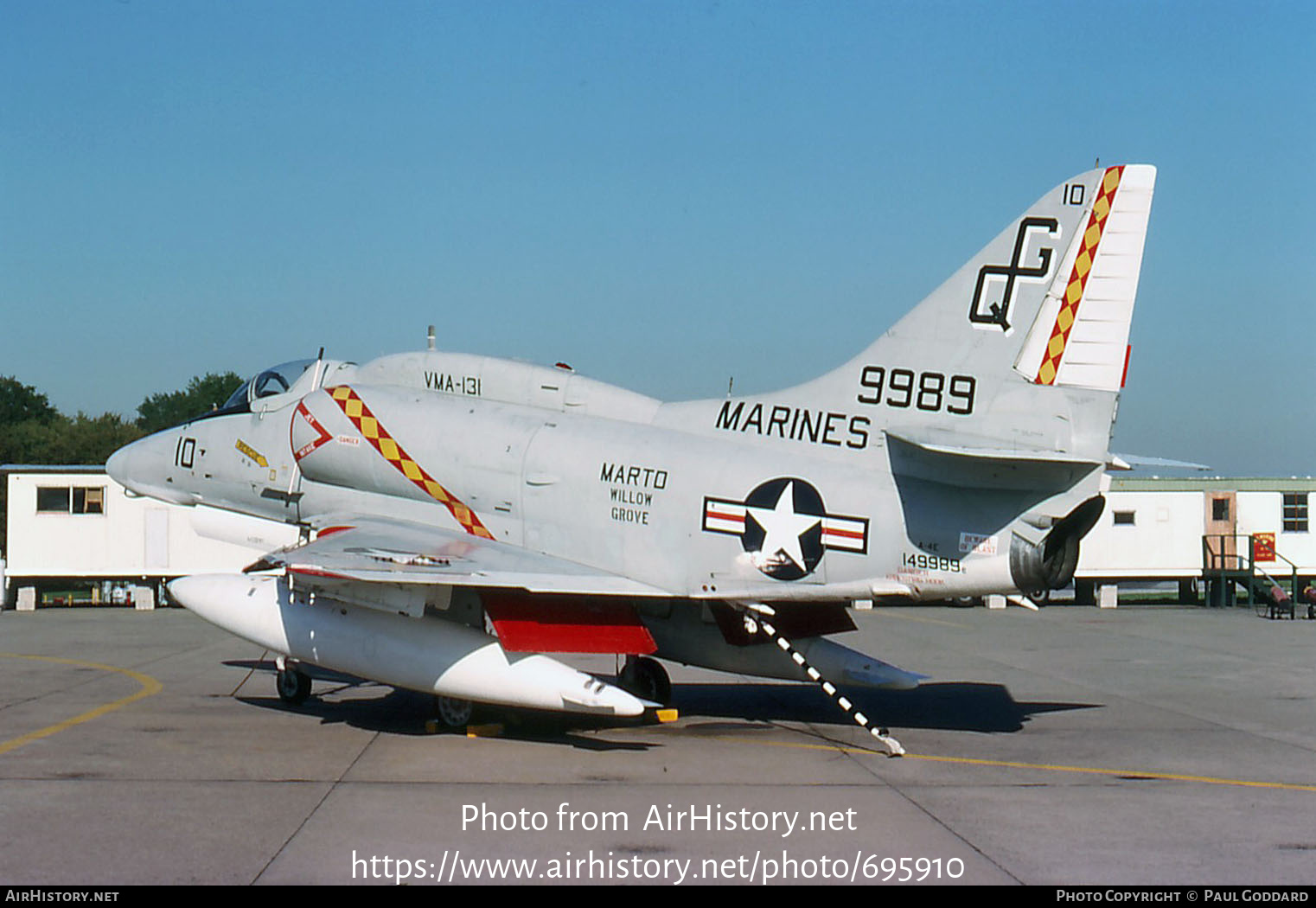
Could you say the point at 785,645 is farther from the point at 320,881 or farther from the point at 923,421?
the point at 320,881

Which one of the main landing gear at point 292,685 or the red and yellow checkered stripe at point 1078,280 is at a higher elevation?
the red and yellow checkered stripe at point 1078,280

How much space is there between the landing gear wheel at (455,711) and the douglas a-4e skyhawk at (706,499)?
36mm

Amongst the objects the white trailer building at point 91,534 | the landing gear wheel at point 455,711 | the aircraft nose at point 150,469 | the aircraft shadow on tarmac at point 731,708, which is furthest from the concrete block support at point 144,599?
the landing gear wheel at point 455,711

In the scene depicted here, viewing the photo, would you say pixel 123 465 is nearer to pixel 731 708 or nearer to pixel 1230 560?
pixel 731 708

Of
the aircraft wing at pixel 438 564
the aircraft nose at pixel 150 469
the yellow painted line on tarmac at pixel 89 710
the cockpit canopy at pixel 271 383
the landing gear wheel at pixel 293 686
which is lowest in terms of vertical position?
the yellow painted line on tarmac at pixel 89 710

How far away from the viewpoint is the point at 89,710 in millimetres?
14586

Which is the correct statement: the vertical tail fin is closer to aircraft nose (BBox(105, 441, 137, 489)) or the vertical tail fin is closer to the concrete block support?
aircraft nose (BBox(105, 441, 137, 489))

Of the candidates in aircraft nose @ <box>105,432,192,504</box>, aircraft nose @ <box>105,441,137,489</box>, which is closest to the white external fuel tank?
→ aircraft nose @ <box>105,432,192,504</box>

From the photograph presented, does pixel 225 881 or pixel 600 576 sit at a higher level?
pixel 600 576

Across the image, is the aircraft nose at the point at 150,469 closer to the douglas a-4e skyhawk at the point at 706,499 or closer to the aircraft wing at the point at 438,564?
the douglas a-4e skyhawk at the point at 706,499

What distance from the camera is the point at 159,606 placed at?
33562mm

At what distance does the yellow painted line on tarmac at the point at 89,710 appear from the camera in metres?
12.5
